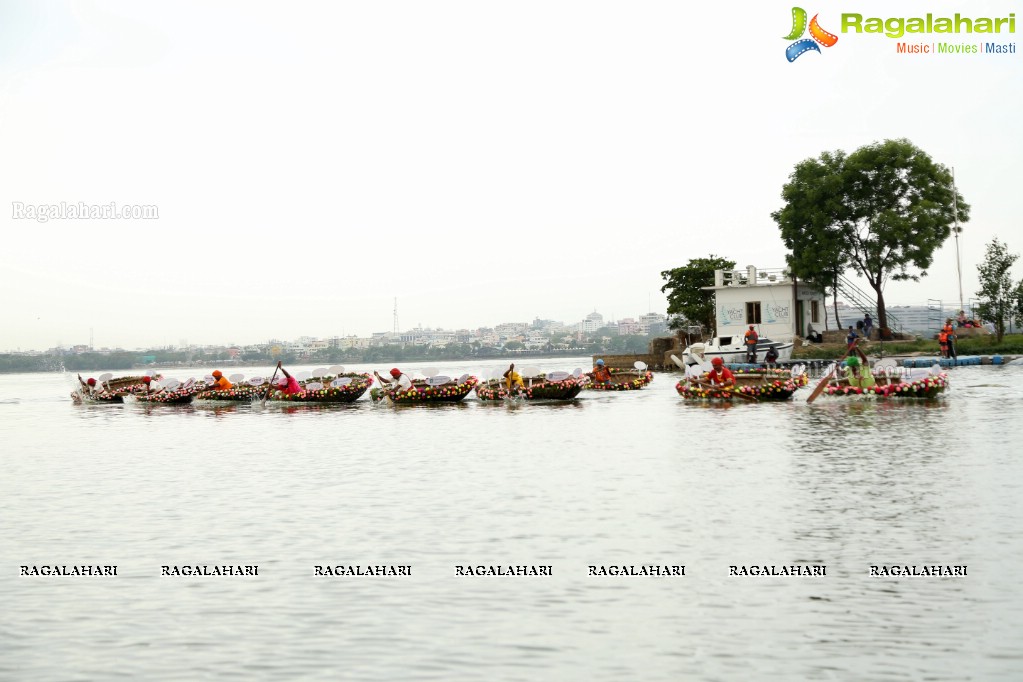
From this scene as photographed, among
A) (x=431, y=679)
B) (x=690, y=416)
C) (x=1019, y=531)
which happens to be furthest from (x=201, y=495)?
(x=690, y=416)

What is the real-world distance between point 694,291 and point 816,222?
14.1 m

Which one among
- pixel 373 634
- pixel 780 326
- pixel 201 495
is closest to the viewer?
pixel 373 634

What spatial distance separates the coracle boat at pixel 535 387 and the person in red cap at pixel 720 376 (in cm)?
666

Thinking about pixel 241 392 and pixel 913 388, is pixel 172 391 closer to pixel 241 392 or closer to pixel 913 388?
pixel 241 392

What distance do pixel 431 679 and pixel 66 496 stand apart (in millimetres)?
14448

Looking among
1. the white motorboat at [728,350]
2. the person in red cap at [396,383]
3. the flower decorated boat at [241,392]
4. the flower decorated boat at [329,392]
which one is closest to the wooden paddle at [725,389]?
the person in red cap at [396,383]

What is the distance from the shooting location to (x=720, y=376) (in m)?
40.3

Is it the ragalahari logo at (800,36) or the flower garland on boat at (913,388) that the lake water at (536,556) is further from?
the ragalahari logo at (800,36)

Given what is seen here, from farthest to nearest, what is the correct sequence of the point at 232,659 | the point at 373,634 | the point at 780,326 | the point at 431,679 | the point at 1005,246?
the point at 780,326, the point at 1005,246, the point at 373,634, the point at 232,659, the point at 431,679

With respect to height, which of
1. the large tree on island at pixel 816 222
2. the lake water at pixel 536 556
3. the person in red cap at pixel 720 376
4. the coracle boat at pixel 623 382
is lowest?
the lake water at pixel 536 556

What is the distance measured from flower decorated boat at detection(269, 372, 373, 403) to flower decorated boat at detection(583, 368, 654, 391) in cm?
1222

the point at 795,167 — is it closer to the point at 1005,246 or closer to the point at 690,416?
the point at 1005,246

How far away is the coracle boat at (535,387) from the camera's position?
147 ft

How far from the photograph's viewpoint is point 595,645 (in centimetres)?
921
